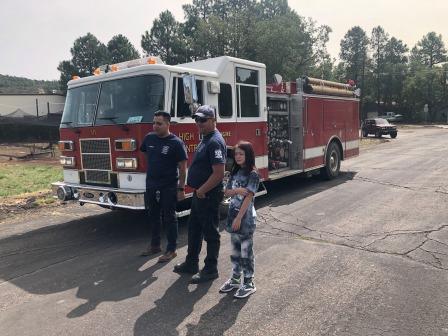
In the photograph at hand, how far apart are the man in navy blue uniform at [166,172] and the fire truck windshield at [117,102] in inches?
39.1

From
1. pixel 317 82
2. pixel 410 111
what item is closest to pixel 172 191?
pixel 317 82

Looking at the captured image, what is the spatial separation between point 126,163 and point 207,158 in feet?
7.13

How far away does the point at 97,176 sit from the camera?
7020 mm

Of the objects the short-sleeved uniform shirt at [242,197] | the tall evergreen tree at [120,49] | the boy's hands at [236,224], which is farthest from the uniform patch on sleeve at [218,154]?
the tall evergreen tree at [120,49]

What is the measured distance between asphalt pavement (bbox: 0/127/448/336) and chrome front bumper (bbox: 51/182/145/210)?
571 millimetres

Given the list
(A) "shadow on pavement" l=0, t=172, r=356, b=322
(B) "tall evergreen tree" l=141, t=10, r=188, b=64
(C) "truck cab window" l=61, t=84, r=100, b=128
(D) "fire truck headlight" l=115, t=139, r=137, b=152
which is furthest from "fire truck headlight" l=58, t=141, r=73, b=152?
(B) "tall evergreen tree" l=141, t=10, r=188, b=64

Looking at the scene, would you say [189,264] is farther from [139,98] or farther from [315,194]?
[315,194]

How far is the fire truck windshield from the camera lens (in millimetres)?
6531

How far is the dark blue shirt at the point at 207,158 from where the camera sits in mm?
4605

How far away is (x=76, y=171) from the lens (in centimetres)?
735

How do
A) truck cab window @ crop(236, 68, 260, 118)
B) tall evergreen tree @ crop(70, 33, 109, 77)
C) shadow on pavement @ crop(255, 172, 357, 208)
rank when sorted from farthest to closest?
tall evergreen tree @ crop(70, 33, 109, 77) → shadow on pavement @ crop(255, 172, 357, 208) → truck cab window @ crop(236, 68, 260, 118)

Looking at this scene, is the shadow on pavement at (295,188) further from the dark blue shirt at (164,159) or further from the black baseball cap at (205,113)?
the black baseball cap at (205,113)

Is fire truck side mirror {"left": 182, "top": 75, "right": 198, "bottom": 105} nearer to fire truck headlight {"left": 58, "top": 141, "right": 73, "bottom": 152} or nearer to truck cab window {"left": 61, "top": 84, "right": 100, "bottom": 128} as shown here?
truck cab window {"left": 61, "top": 84, "right": 100, "bottom": 128}

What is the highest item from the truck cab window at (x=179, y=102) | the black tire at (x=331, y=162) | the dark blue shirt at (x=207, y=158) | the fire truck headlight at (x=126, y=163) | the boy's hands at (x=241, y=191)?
Answer: the truck cab window at (x=179, y=102)
